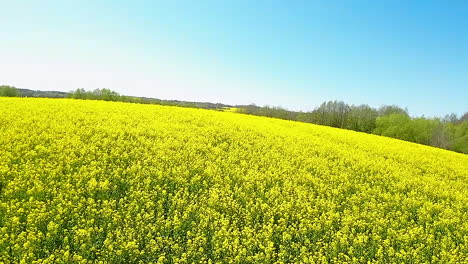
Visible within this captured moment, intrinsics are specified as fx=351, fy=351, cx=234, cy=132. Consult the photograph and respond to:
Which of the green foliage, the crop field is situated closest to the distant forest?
the green foliage

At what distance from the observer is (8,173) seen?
9.85 metres

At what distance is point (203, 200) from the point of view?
10.2 meters

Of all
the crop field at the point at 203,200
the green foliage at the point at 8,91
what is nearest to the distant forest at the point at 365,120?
the green foliage at the point at 8,91

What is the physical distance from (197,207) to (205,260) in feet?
6.84

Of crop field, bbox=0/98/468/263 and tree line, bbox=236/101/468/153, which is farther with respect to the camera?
tree line, bbox=236/101/468/153

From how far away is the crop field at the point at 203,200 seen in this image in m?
7.82

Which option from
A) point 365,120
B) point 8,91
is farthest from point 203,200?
point 8,91

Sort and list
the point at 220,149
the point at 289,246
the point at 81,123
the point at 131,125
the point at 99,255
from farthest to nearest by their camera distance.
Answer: the point at 131,125 → the point at 81,123 → the point at 220,149 → the point at 289,246 → the point at 99,255

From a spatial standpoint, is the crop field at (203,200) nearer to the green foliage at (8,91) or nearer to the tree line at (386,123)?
the tree line at (386,123)

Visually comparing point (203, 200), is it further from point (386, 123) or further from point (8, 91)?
point (8, 91)

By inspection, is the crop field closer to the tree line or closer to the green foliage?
the tree line

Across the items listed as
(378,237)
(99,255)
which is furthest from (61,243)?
(378,237)

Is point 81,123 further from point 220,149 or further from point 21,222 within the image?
point 21,222

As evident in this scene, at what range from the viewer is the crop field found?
25.7ft
